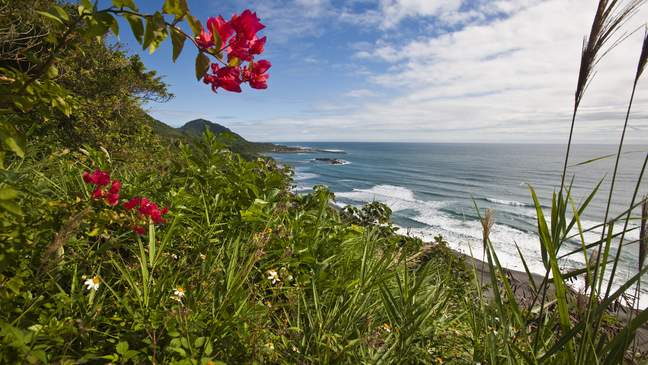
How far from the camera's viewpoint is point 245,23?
113 cm

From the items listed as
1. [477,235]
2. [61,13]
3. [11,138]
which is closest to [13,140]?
[11,138]

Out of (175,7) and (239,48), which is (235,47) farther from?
(175,7)

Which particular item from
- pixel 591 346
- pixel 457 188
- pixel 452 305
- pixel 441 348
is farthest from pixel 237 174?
pixel 457 188

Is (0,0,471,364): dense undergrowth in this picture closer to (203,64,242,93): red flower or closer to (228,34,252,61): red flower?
(203,64,242,93): red flower

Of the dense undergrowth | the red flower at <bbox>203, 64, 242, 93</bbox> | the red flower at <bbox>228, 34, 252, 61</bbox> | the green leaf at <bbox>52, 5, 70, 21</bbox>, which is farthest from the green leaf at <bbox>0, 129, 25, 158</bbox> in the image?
the red flower at <bbox>228, 34, 252, 61</bbox>

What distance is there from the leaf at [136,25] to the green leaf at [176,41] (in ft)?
0.31

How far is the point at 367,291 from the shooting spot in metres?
1.78

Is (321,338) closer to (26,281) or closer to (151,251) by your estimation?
(151,251)

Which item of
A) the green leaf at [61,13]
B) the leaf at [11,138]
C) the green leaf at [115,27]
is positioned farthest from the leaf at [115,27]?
the leaf at [11,138]

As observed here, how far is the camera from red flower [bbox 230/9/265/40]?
1.13 meters

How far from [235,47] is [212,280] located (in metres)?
1.23

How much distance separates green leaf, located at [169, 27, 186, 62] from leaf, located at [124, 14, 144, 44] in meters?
0.09

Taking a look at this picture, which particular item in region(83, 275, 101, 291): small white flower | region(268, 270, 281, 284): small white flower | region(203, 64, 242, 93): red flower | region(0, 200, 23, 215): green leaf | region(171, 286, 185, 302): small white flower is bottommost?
region(268, 270, 281, 284): small white flower

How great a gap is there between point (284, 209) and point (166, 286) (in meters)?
0.97
